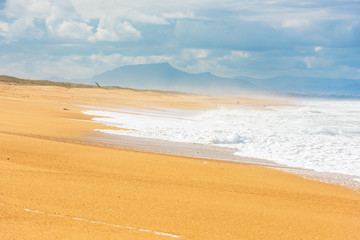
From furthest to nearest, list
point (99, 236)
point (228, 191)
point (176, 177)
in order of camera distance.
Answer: point (176, 177) → point (228, 191) → point (99, 236)

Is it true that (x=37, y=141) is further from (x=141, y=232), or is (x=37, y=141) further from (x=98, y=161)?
(x=141, y=232)

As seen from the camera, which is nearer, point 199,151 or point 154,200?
point 154,200

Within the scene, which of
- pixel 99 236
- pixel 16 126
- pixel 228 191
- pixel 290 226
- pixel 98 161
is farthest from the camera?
pixel 16 126

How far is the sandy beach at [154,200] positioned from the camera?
210 inches

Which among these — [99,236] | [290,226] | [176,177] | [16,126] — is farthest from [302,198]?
[16,126]

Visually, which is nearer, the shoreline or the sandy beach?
the sandy beach

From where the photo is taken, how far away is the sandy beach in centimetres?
534

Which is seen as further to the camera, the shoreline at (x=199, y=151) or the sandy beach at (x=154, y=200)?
the shoreline at (x=199, y=151)

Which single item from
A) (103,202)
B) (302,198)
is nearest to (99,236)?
(103,202)

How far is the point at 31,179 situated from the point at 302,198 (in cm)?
554

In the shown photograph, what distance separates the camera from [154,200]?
22.0ft

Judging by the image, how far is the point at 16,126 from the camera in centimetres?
1588

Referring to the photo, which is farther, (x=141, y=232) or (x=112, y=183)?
(x=112, y=183)

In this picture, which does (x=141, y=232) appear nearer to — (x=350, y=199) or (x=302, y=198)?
(x=302, y=198)
